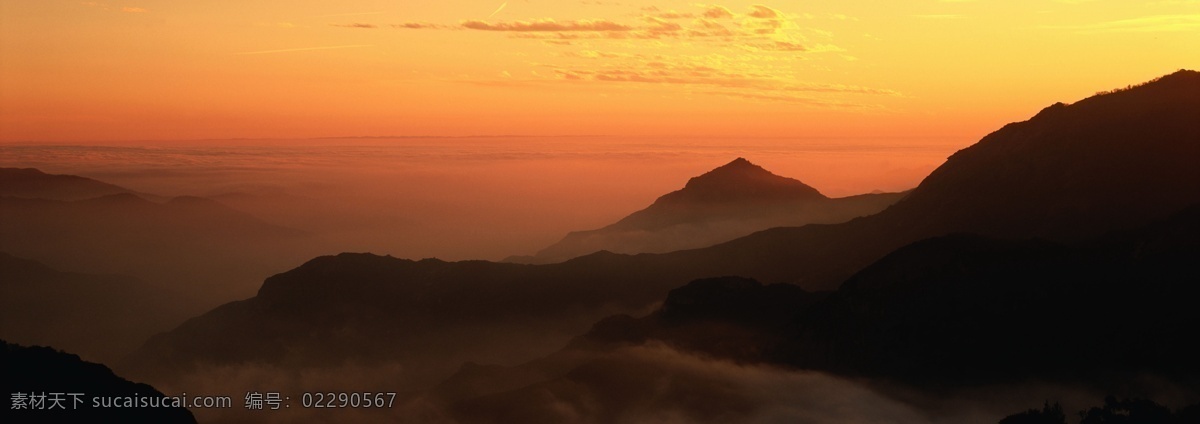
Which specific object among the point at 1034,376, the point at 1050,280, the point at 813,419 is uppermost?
the point at 1050,280

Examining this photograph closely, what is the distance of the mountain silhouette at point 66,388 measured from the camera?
119875 mm

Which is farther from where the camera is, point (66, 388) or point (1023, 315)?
point (1023, 315)

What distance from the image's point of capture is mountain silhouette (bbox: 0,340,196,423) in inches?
4719

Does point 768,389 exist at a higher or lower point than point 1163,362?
lower

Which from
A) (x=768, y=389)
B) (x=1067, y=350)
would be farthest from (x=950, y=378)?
(x=768, y=389)

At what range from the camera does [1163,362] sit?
536ft

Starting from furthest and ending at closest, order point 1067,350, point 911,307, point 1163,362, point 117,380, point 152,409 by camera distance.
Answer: point 911,307, point 1067,350, point 1163,362, point 117,380, point 152,409

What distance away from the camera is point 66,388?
128500mm

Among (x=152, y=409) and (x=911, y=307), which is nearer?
(x=152, y=409)

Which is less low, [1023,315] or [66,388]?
[1023,315]

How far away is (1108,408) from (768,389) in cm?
6697

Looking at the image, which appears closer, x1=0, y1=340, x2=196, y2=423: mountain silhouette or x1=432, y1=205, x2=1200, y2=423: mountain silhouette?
x1=0, y1=340, x2=196, y2=423: mountain silhouette

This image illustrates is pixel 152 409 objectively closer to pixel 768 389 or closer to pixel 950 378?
pixel 768 389

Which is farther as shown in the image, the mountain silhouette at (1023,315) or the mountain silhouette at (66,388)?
the mountain silhouette at (1023,315)
